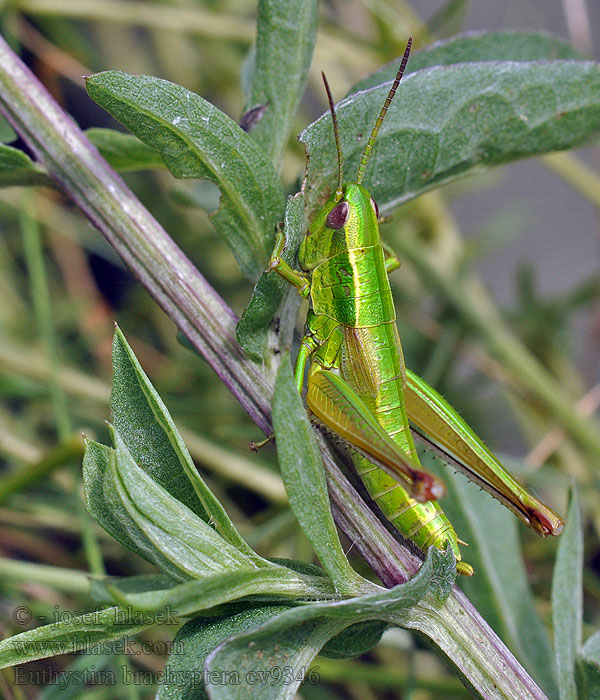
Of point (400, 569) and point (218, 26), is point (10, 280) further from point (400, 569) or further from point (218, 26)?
point (400, 569)

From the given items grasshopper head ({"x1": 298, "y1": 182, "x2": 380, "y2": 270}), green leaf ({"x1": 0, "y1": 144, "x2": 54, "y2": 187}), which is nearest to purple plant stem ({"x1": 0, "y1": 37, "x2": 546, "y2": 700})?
green leaf ({"x1": 0, "y1": 144, "x2": 54, "y2": 187})

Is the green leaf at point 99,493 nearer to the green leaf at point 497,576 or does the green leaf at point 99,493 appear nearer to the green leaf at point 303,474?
the green leaf at point 303,474

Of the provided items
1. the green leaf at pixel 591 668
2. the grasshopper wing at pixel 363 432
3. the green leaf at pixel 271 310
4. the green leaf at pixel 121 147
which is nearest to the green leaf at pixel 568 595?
the green leaf at pixel 591 668

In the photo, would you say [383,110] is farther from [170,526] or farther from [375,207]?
[170,526]

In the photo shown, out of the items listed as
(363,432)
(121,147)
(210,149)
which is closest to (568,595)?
(363,432)

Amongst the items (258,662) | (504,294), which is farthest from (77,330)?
(504,294)
